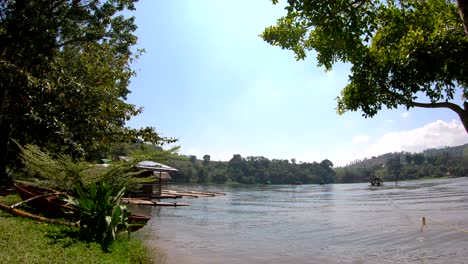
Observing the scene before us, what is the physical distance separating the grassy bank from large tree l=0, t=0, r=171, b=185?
5.09 metres

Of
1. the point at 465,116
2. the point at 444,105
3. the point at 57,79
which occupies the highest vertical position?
the point at 57,79

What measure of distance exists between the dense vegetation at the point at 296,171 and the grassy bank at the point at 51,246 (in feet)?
371

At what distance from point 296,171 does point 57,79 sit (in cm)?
14523

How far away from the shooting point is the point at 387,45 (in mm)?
6570

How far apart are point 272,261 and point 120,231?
4967 mm

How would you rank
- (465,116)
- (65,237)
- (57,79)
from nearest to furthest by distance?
(465,116), (65,237), (57,79)

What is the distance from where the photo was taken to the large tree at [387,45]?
16.9 feet

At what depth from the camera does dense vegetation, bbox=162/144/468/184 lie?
5261 inches

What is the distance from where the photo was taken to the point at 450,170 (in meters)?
135

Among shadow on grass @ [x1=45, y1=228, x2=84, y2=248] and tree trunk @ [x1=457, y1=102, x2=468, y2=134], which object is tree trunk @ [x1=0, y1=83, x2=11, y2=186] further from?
tree trunk @ [x1=457, y1=102, x2=468, y2=134]

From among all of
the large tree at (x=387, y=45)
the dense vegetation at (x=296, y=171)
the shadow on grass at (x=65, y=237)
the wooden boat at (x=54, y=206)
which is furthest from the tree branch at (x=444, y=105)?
the dense vegetation at (x=296, y=171)

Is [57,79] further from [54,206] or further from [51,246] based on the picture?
[51,246]

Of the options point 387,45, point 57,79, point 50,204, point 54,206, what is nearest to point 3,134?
point 57,79

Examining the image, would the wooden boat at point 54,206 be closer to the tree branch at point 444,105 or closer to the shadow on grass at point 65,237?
the shadow on grass at point 65,237
